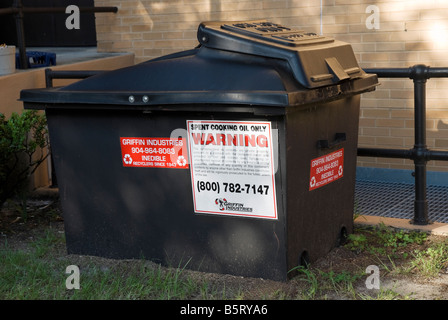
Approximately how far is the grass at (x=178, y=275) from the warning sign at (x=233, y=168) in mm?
390

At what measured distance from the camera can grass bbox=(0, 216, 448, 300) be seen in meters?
3.48

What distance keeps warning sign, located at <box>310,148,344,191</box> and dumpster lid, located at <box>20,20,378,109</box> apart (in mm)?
353

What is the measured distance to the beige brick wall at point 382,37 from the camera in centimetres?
614

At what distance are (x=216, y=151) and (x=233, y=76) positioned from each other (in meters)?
0.38

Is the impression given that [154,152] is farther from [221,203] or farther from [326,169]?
[326,169]

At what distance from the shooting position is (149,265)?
152 inches

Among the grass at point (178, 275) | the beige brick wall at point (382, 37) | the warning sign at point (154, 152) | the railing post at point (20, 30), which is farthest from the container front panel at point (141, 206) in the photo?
the beige brick wall at point (382, 37)

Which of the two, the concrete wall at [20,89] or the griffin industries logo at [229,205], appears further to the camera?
the concrete wall at [20,89]

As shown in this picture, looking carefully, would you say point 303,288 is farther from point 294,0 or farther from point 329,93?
point 294,0

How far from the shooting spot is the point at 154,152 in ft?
12.2
